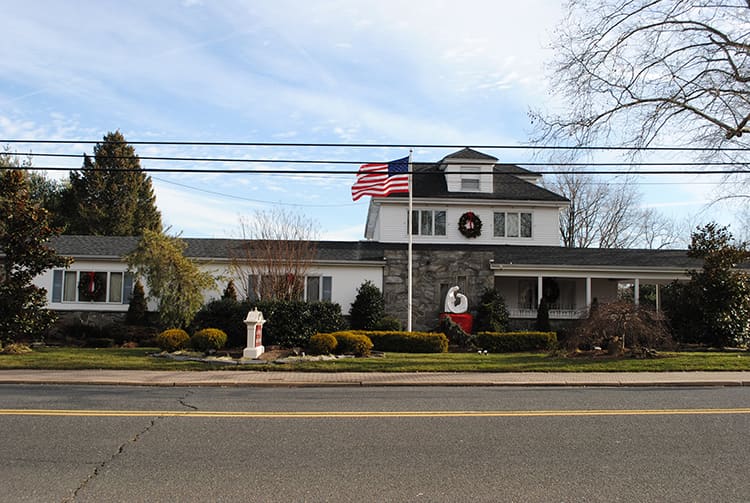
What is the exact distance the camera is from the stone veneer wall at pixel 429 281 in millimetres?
26906

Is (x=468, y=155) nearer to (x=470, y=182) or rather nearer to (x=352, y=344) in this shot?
(x=470, y=182)

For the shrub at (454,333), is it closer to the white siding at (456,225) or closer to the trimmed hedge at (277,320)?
the trimmed hedge at (277,320)

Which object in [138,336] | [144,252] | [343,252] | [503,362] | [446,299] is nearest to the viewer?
[503,362]

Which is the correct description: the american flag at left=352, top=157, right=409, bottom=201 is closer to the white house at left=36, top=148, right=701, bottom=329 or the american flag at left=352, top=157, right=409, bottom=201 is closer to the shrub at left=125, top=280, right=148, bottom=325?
the white house at left=36, top=148, right=701, bottom=329

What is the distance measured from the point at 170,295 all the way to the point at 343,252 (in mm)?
9093

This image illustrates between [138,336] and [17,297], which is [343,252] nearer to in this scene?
[138,336]

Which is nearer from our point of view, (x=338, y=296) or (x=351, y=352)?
(x=351, y=352)

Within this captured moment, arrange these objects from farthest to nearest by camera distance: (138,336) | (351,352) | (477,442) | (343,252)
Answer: (343,252), (138,336), (351,352), (477,442)

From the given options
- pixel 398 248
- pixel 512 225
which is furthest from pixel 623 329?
pixel 512 225

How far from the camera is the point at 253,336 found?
1797 cm

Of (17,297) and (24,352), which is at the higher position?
(17,297)

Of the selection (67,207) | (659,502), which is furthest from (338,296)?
(67,207)

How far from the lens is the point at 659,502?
547 centimetres

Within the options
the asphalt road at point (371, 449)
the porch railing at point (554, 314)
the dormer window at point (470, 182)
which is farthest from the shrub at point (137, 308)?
the dormer window at point (470, 182)
